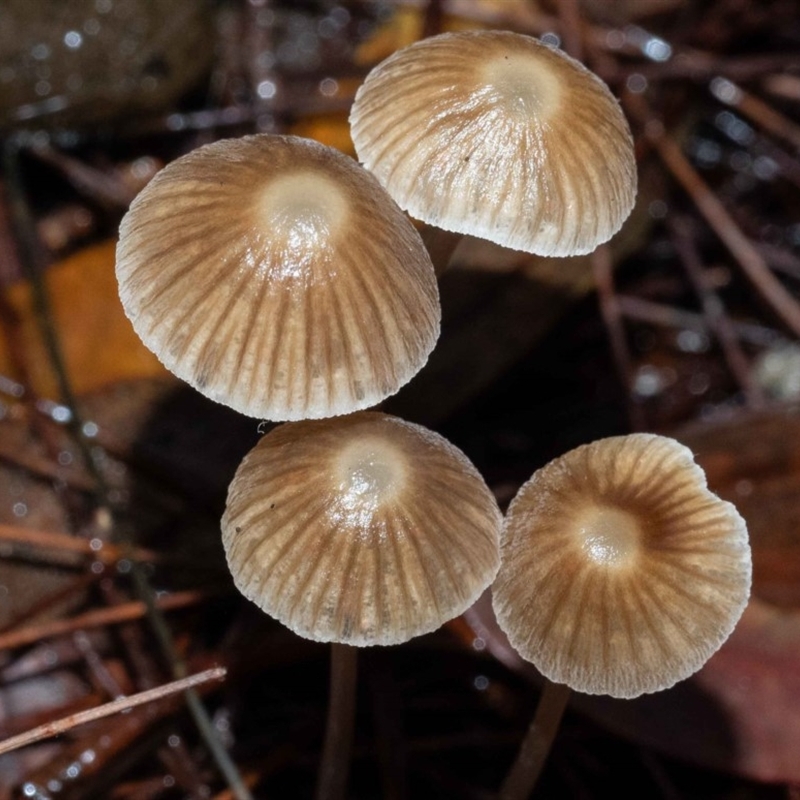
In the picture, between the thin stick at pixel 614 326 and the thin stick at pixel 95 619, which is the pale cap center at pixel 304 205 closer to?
the thin stick at pixel 95 619

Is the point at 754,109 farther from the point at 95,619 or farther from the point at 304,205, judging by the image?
the point at 95,619

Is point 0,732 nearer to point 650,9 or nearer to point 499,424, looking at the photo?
point 499,424

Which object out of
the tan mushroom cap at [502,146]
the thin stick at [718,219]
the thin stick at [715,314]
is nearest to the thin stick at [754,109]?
the thin stick at [718,219]

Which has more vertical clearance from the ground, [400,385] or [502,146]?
[502,146]

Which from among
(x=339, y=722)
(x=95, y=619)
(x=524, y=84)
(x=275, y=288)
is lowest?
(x=95, y=619)

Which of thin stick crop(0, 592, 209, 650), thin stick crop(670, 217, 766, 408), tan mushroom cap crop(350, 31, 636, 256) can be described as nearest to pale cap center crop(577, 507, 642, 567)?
tan mushroom cap crop(350, 31, 636, 256)

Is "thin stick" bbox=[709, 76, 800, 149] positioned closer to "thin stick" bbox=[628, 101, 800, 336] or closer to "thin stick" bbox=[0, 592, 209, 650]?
"thin stick" bbox=[628, 101, 800, 336]

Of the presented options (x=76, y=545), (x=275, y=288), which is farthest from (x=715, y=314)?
(x=275, y=288)
